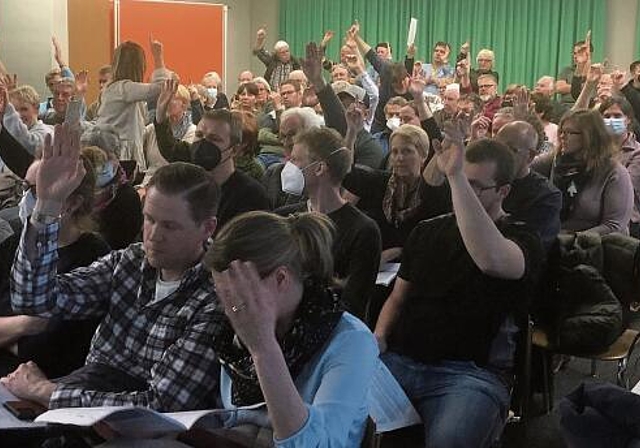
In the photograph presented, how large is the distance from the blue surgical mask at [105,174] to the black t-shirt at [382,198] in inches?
40.4

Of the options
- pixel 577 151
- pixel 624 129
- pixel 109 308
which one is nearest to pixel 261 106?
pixel 624 129

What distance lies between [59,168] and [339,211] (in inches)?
43.7

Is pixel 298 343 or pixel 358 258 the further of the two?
pixel 358 258

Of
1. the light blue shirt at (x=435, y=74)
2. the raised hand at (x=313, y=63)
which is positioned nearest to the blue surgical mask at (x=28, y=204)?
the raised hand at (x=313, y=63)

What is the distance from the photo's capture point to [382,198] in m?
3.82

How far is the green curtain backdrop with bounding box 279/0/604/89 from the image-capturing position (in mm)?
11258

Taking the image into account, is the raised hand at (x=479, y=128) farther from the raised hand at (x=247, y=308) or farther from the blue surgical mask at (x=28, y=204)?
the raised hand at (x=247, y=308)

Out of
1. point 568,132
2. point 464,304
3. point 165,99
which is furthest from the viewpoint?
point 165,99

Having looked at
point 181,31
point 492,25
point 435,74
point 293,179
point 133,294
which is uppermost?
point 492,25

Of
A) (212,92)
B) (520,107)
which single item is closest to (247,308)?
(520,107)

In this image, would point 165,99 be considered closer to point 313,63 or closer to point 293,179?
point 313,63

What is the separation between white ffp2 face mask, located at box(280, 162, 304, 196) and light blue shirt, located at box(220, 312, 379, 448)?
5.13ft

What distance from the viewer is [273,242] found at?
182cm

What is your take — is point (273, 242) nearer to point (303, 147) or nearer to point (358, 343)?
point (358, 343)
